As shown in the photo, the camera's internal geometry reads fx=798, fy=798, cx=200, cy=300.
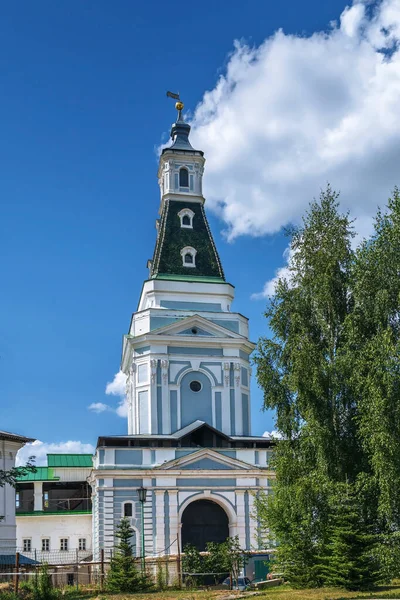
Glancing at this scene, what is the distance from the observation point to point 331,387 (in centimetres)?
2923

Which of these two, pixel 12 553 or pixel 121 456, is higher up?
pixel 121 456

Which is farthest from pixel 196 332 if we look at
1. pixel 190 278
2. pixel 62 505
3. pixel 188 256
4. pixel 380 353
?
pixel 380 353

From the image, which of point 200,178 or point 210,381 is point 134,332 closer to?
point 210,381

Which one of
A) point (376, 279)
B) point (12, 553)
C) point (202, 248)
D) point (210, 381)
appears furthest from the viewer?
point (202, 248)

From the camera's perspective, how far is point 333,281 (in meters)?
31.0

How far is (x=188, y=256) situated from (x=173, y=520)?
715 inches

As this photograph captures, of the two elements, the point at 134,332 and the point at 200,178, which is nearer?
the point at 134,332

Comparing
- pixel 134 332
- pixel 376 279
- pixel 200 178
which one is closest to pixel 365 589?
pixel 376 279

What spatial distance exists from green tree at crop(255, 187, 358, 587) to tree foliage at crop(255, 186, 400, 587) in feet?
0.13

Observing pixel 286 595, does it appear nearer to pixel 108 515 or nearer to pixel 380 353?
pixel 380 353

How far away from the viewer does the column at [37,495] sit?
53.0 m

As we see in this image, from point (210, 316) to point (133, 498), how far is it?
1295cm

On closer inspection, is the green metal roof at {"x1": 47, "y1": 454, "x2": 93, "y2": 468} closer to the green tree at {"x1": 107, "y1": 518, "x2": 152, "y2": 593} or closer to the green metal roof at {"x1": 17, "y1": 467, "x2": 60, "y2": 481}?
the green metal roof at {"x1": 17, "y1": 467, "x2": 60, "y2": 481}

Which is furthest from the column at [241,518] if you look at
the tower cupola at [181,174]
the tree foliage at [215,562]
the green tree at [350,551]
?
the tower cupola at [181,174]
